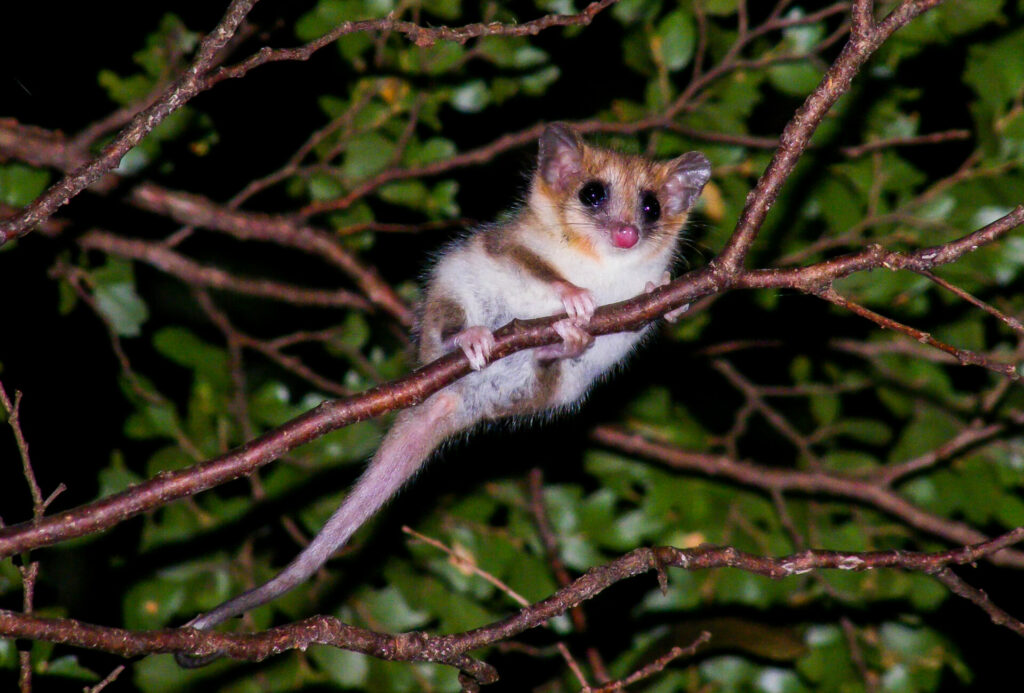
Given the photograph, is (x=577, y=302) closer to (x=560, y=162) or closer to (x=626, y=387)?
(x=560, y=162)

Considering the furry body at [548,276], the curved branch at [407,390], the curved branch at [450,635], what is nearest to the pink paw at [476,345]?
the curved branch at [407,390]

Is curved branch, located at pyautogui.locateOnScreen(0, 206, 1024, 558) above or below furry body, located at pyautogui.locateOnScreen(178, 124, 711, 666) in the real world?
below

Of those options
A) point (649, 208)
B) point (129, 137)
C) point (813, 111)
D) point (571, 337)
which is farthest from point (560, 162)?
point (129, 137)

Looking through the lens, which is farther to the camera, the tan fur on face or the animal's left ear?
the animal's left ear

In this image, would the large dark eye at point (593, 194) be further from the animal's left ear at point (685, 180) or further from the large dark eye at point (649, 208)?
the animal's left ear at point (685, 180)

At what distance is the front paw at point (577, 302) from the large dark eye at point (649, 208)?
2.47ft

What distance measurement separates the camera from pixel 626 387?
4797 millimetres

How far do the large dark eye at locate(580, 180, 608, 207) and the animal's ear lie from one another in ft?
0.32

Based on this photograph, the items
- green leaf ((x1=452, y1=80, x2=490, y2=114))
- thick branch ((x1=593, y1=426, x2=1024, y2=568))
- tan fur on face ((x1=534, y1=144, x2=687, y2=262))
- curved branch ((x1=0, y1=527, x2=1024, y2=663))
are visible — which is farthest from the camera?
thick branch ((x1=593, y1=426, x2=1024, y2=568))

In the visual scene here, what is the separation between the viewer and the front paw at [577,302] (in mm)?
3051

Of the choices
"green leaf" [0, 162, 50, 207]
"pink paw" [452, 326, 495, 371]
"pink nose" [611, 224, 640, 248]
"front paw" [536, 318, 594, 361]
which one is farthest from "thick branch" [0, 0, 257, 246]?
"pink nose" [611, 224, 640, 248]

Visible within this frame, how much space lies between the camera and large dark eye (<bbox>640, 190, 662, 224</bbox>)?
12.9ft

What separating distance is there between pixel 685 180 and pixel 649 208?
241 mm

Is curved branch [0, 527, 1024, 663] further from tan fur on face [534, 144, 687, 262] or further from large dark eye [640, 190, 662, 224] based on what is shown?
large dark eye [640, 190, 662, 224]
